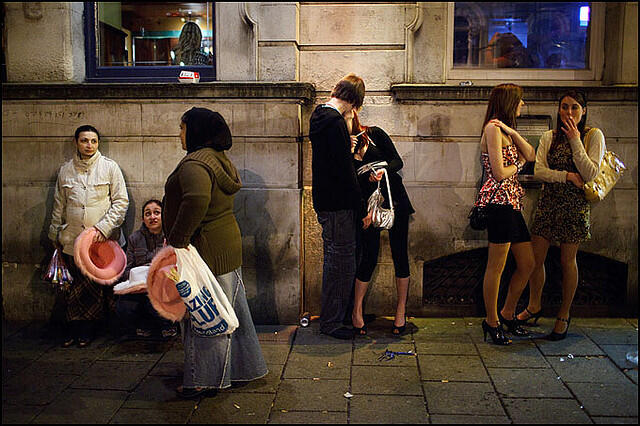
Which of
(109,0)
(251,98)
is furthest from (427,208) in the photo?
(109,0)

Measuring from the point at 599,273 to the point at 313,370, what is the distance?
3.31 m

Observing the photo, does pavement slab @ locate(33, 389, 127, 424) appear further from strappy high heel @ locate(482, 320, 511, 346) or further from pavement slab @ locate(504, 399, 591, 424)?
strappy high heel @ locate(482, 320, 511, 346)

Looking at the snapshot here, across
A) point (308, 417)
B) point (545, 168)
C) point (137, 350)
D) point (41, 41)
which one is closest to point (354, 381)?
point (308, 417)

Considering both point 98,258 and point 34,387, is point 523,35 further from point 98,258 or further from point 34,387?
point 34,387

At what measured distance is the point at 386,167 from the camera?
6102 millimetres

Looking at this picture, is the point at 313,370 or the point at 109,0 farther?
the point at 109,0

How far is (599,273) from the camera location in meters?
6.84

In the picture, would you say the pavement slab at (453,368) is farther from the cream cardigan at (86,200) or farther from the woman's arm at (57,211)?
the woman's arm at (57,211)

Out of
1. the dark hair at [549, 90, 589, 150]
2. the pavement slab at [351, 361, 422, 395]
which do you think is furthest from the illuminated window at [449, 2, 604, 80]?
the pavement slab at [351, 361, 422, 395]

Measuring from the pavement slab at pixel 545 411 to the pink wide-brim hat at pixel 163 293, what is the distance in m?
2.46

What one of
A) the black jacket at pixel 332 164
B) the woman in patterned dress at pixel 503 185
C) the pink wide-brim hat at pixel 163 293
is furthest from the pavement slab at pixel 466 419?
the black jacket at pixel 332 164

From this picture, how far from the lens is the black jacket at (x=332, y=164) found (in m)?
5.75

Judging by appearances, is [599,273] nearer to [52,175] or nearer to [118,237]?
[118,237]

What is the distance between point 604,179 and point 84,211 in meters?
4.73
